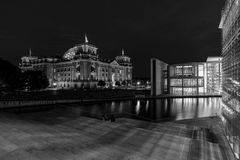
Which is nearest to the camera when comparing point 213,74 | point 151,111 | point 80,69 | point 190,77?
point 151,111

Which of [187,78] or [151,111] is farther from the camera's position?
[187,78]

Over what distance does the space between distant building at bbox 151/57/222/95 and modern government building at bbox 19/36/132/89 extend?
5400 cm

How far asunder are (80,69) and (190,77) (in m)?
69.9

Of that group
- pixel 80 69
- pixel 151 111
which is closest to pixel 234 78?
pixel 151 111

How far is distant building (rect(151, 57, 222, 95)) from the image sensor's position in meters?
64.0

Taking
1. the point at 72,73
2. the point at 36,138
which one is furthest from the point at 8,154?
the point at 72,73

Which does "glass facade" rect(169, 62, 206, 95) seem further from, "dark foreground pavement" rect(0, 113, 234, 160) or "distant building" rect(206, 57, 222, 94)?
"dark foreground pavement" rect(0, 113, 234, 160)

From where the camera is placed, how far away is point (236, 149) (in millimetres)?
11094

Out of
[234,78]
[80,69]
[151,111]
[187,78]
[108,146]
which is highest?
[80,69]

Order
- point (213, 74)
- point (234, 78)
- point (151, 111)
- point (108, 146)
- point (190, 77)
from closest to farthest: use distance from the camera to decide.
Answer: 1. point (108, 146)
2. point (234, 78)
3. point (151, 111)
4. point (213, 74)
5. point (190, 77)

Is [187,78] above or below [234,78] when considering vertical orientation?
above

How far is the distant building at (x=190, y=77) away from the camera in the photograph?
63963 mm

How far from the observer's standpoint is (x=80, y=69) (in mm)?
111562

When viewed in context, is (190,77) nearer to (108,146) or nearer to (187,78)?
(187,78)
